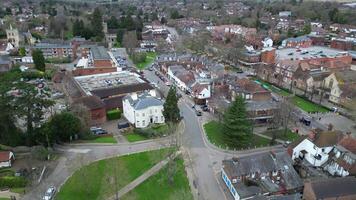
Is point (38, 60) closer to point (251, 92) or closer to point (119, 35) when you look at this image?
point (119, 35)

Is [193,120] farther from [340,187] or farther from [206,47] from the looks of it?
[206,47]

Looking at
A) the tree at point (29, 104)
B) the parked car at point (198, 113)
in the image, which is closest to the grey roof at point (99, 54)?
the parked car at point (198, 113)

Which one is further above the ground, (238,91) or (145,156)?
(238,91)

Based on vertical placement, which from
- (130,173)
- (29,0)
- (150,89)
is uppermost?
(29,0)

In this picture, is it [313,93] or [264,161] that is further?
[313,93]

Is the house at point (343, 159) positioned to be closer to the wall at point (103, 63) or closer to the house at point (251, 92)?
the house at point (251, 92)

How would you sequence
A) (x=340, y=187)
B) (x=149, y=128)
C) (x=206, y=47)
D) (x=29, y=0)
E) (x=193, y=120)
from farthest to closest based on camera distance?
(x=29, y=0)
(x=206, y=47)
(x=193, y=120)
(x=149, y=128)
(x=340, y=187)

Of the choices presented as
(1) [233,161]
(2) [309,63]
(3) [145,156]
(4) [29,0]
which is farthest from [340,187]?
(4) [29,0]
